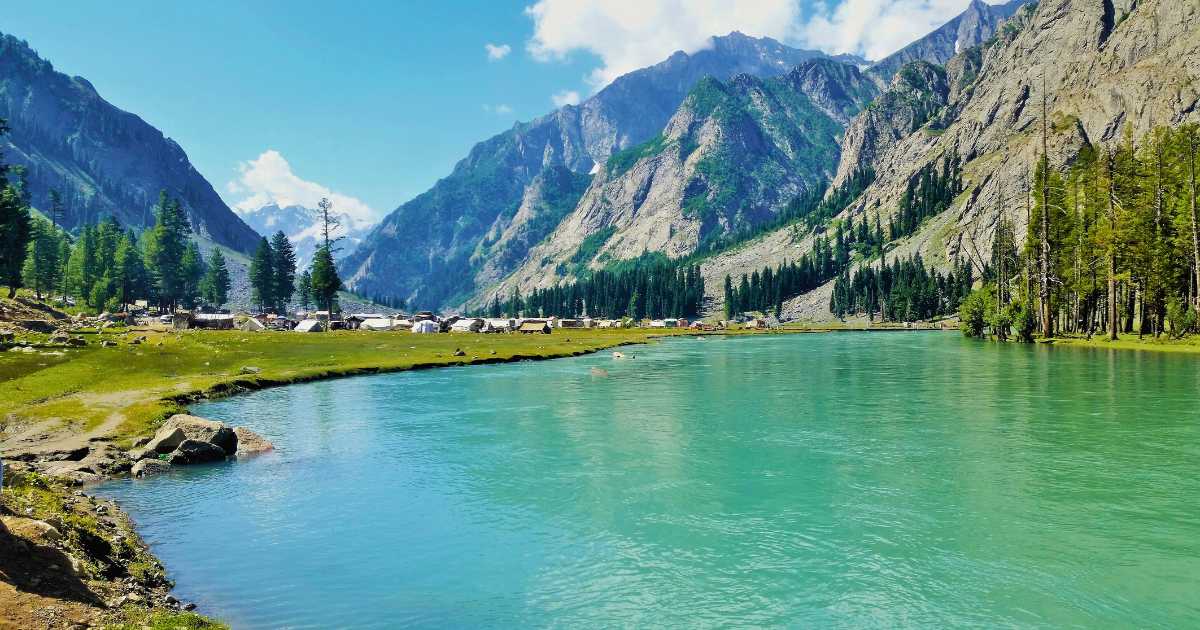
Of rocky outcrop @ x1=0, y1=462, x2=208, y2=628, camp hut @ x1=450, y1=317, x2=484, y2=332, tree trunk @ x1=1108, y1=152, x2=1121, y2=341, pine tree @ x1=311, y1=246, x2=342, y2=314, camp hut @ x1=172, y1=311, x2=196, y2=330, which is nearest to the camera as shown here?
rocky outcrop @ x1=0, y1=462, x2=208, y2=628

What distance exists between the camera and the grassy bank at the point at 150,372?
125 feet

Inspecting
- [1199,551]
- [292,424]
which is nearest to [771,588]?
[1199,551]

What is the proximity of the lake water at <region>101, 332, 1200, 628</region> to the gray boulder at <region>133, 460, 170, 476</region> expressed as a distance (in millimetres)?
1113

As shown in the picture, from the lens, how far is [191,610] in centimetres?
1570

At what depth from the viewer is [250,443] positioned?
33812 mm

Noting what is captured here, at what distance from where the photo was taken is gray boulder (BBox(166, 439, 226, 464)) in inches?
1227

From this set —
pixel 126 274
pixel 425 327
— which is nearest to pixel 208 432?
pixel 425 327

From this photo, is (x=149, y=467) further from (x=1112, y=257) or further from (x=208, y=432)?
(x=1112, y=257)

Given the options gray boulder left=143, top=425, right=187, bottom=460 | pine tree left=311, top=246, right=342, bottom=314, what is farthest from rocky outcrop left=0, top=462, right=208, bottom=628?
pine tree left=311, top=246, right=342, bottom=314

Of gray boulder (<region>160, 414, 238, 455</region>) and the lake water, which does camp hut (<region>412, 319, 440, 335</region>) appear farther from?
gray boulder (<region>160, 414, 238, 455</region>)

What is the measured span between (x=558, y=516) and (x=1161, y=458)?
969 inches

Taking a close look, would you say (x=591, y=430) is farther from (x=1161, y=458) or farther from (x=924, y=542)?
(x=1161, y=458)

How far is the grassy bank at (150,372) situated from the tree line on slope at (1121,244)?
75.2 metres

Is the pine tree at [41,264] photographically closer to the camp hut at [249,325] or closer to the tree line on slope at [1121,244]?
the camp hut at [249,325]
